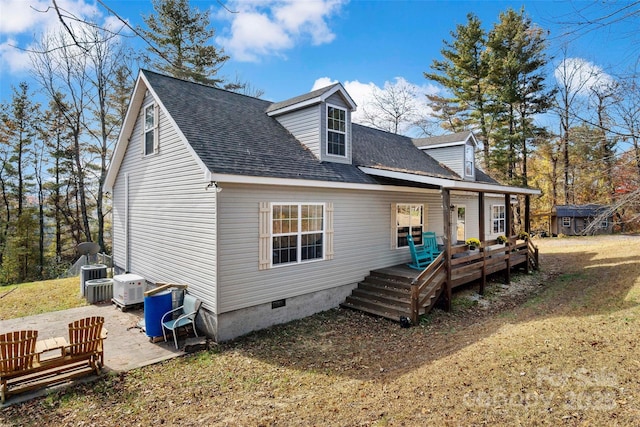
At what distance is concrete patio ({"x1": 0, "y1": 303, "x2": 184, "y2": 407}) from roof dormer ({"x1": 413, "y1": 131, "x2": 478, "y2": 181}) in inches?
559

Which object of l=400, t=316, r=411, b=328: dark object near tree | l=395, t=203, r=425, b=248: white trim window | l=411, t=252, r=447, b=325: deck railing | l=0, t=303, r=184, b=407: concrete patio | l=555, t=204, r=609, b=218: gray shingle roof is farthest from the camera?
l=555, t=204, r=609, b=218: gray shingle roof

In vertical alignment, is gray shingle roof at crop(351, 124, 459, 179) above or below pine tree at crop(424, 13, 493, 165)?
below

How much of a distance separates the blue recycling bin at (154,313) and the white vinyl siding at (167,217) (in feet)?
2.63

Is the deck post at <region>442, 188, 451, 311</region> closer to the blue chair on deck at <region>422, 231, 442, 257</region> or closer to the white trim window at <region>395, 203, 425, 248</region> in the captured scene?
the white trim window at <region>395, 203, 425, 248</region>

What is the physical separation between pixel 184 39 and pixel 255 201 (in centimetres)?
2000

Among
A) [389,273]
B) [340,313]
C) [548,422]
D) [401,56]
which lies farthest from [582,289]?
[401,56]

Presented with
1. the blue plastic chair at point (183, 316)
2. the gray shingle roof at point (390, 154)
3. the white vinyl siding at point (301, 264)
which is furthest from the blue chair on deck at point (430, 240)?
the blue plastic chair at point (183, 316)

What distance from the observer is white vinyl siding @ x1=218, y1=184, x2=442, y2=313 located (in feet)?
23.7

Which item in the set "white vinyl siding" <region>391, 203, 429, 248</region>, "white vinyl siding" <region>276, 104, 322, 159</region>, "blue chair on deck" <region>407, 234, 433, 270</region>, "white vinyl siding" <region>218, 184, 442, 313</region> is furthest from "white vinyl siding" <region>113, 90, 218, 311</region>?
"blue chair on deck" <region>407, 234, 433, 270</region>

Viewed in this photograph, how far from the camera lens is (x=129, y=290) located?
30.2 ft

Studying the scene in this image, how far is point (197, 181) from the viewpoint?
773cm

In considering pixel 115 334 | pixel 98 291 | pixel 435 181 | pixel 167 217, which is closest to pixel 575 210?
pixel 435 181

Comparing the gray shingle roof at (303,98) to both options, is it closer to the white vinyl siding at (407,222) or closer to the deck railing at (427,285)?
the white vinyl siding at (407,222)

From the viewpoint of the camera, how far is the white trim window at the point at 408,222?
11.3 meters
